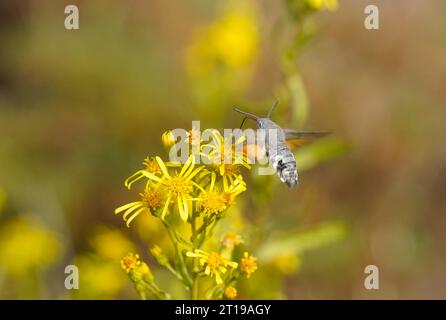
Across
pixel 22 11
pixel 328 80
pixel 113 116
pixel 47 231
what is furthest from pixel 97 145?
pixel 328 80

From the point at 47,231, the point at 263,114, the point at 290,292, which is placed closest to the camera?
the point at 263,114

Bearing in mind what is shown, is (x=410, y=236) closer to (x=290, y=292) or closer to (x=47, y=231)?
(x=290, y=292)

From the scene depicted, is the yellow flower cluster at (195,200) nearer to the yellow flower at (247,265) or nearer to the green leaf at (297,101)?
the yellow flower at (247,265)

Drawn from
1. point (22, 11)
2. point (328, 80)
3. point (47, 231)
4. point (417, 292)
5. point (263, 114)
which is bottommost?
point (417, 292)

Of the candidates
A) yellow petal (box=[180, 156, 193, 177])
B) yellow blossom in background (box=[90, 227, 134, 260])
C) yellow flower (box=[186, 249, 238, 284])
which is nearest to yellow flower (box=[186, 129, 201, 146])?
yellow petal (box=[180, 156, 193, 177])

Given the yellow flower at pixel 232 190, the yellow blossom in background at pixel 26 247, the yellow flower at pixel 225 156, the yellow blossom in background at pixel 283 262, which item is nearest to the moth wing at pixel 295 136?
the yellow flower at pixel 225 156

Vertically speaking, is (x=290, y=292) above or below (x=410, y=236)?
below

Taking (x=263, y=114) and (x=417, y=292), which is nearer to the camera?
(x=263, y=114)
